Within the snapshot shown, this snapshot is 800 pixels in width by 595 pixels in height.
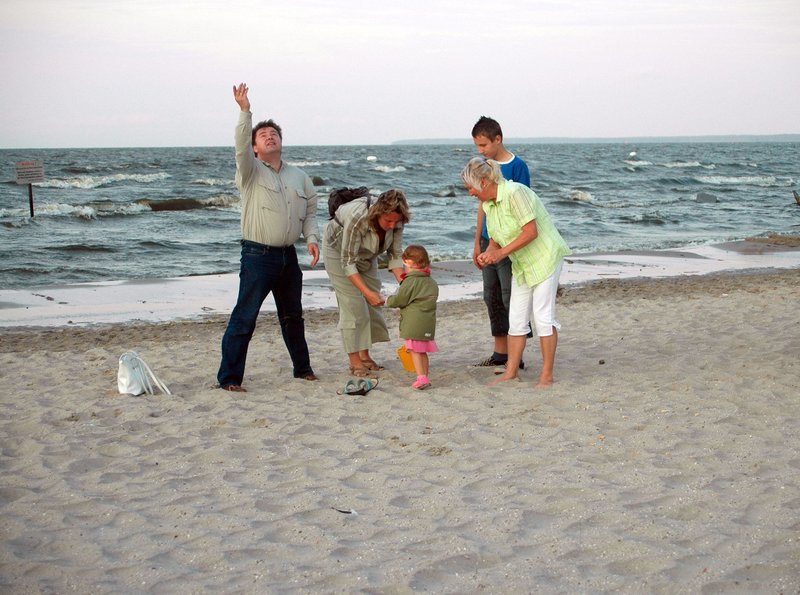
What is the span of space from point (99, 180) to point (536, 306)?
1296 inches

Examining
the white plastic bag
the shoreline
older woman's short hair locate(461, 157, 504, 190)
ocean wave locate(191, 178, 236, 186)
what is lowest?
the shoreline

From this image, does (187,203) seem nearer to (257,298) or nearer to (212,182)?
(212,182)

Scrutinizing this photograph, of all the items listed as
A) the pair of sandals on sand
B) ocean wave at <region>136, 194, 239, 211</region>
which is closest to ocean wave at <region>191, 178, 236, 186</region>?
ocean wave at <region>136, 194, 239, 211</region>

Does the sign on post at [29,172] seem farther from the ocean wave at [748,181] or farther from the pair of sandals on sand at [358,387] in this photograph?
the ocean wave at [748,181]

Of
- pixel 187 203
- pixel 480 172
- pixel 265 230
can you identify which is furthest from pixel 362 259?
pixel 187 203

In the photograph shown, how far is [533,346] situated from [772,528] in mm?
4045

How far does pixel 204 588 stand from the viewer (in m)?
3.05

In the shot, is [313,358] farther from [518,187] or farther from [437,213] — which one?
[437,213]

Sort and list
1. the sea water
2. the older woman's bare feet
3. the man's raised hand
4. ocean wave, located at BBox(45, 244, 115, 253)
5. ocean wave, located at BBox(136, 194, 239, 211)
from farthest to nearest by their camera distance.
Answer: ocean wave, located at BBox(136, 194, 239, 211)
ocean wave, located at BBox(45, 244, 115, 253)
the sea water
the older woman's bare feet
the man's raised hand

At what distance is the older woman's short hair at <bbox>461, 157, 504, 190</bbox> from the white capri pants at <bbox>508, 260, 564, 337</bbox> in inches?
27.4

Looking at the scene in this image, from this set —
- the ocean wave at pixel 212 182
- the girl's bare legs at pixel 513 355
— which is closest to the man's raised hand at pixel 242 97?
the girl's bare legs at pixel 513 355

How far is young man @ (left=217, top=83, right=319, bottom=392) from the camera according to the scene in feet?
18.6

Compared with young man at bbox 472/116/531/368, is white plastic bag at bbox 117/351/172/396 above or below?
below

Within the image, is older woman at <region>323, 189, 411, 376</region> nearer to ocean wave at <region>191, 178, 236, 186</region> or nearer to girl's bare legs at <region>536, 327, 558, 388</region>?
girl's bare legs at <region>536, 327, 558, 388</region>
